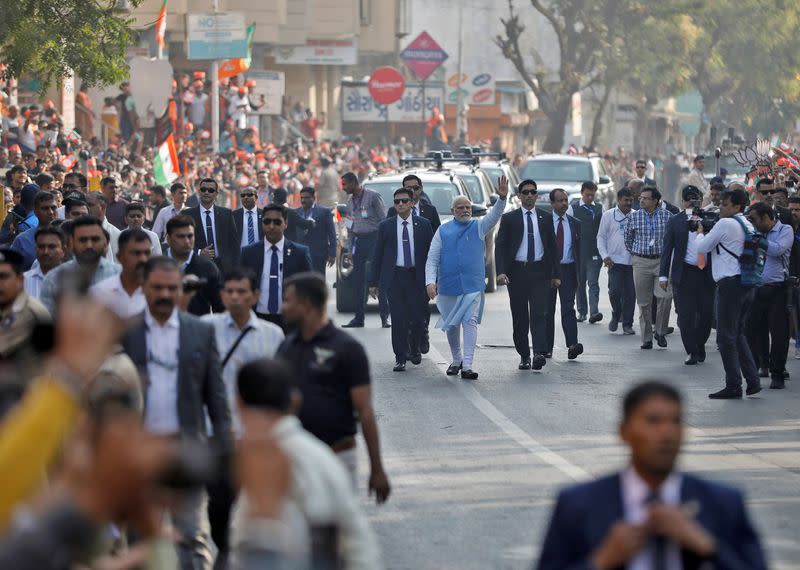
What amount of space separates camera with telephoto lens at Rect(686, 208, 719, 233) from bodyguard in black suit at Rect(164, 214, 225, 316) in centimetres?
809

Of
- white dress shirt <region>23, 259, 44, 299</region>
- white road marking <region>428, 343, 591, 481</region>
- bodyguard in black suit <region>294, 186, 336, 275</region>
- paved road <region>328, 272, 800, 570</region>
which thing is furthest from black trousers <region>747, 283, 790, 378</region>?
white dress shirt <region>23, 259, 44, 299</region>

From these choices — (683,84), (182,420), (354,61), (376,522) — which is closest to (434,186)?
(376,522)

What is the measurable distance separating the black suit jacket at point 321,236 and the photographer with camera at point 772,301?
7254mm

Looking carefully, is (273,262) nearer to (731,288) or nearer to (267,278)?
(267,278)

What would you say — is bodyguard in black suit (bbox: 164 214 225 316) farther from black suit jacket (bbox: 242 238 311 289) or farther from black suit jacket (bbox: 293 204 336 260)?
black suit jacket (bbox: 293 204 336 260)

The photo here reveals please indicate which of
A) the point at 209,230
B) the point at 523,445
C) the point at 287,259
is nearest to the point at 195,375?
the point at 287,259

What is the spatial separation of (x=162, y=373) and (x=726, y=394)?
8686 millimetres

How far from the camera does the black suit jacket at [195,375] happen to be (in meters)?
7.59

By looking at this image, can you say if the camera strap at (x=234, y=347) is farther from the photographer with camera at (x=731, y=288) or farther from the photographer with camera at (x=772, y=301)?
the photographer with camera at (x=772, y=301)

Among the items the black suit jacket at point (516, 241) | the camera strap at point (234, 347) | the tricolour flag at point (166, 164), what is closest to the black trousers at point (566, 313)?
the black suit jacket at point (516, 241)

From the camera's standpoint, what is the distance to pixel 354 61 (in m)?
63.6

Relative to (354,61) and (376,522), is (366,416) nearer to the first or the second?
(376,522)

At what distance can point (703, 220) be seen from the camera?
58.8 feet

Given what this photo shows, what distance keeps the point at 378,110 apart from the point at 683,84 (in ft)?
63.7
